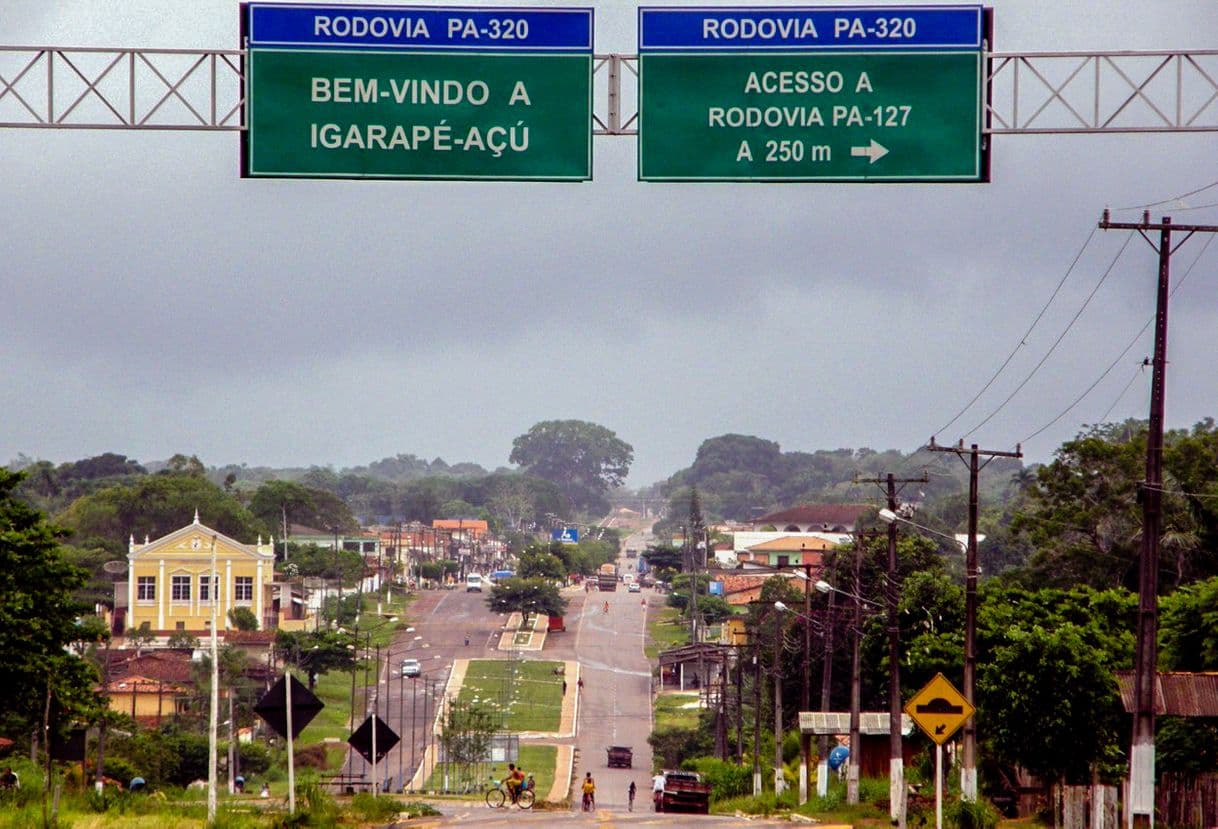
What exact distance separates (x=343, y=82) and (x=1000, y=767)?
101ft

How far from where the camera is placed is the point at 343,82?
21.3 metres

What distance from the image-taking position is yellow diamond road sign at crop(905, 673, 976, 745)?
24.1 metres

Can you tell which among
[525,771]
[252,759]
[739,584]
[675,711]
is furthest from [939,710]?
[739,584]

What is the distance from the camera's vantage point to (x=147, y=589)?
126 m

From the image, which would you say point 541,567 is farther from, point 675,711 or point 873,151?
point 873,151

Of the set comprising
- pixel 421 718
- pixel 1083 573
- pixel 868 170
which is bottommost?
pixel 421 718

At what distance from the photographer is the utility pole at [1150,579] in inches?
1118

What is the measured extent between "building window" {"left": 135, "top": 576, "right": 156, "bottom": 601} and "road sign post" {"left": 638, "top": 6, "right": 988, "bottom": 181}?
11060cm

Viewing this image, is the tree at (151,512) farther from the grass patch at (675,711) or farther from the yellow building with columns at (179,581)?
the grass patch at (675,711)

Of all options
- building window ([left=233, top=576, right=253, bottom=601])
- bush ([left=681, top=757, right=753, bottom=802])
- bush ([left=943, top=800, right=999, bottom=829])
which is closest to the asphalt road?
bush ([left=681, top=757, right=753, bottom=802])

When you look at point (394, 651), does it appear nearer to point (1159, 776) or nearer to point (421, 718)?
point (421, 718)

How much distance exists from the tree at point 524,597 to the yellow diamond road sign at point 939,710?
12590 cm

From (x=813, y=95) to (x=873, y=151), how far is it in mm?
966

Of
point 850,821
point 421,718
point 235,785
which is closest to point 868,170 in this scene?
point 850,821
